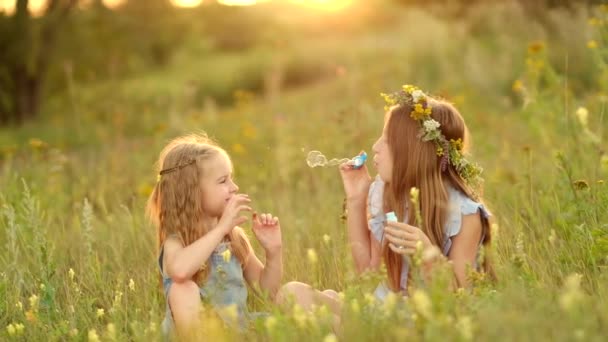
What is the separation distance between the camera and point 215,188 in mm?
3461

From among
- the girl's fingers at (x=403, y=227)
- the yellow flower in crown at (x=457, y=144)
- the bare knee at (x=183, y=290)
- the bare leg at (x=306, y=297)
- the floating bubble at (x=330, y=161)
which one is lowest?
the bare leg at (x=306, y=297)

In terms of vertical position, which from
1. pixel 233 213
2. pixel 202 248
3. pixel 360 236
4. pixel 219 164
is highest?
pixel 219 164

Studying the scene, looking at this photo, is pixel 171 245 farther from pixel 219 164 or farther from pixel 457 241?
pixel 457 241

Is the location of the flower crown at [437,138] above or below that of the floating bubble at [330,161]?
above

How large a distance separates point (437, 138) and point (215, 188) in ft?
3.27

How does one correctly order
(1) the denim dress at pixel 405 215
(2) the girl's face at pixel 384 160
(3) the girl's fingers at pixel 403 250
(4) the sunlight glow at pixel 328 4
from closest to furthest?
(3) the girl's fingers at pixel 403 250 → (1) the denim dress at pixel 405 215 → (2) the girl's face at pixel 384 160 → (4) the sunlight glow at pixel 328 4

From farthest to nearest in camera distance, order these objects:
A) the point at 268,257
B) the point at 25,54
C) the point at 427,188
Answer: the point at 25,54, the point at 268,257, the point at 427,188

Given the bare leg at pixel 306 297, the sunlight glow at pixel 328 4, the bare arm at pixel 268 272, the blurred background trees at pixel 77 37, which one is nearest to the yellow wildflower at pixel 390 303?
the bare leg at pixel 306 297

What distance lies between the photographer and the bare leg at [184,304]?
3143mm

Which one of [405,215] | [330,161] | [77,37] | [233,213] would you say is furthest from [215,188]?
[77,37]

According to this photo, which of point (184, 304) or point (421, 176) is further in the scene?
point (421, 176)

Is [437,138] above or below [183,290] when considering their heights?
above

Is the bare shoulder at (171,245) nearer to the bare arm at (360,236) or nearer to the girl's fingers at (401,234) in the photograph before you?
the bare arm at (360,236)

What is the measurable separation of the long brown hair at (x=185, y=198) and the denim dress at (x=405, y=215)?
62 centimetres
